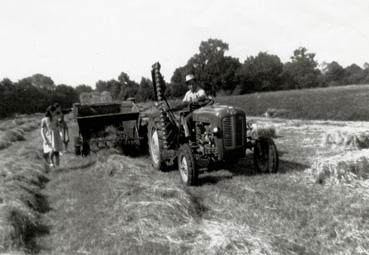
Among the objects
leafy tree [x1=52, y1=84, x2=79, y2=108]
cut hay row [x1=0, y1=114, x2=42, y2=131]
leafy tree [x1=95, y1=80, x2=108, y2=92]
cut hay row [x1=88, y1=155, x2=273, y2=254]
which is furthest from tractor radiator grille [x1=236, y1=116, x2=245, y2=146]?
leafy tree [x1=95, y1=80, x2=108, y2=92]

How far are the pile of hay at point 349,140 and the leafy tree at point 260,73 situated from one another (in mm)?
59245

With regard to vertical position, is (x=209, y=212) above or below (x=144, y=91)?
below

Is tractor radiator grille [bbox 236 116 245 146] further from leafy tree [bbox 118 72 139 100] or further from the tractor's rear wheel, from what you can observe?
leafy tree [bbox 118 72 139 100]

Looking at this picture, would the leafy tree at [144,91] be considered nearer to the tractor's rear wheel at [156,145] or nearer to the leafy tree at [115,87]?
the leafy tree at [115,87]

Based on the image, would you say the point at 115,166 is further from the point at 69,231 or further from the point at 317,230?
the point at 317,230

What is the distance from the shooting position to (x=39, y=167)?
31.9 ft

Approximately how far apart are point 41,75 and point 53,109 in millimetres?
133677

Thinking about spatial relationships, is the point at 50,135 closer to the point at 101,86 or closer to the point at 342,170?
the point at 342,170

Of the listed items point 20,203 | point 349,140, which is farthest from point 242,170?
point 20,203

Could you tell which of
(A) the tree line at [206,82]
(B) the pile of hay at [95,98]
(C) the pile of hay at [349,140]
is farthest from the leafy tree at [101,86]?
(C) the pile of hay at [349,140]

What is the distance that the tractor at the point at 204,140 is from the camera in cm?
762

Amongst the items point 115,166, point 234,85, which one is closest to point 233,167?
point 115,166

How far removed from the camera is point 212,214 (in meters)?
5.73

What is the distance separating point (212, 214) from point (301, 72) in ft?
344
